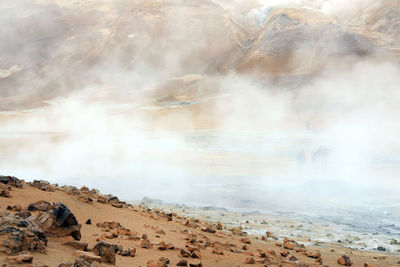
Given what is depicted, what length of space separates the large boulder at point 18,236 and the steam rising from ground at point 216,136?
943 centimetres

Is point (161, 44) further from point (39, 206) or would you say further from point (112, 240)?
point (112, 240)

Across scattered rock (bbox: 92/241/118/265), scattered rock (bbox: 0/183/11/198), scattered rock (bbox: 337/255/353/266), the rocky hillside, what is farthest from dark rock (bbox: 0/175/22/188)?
the rocky hillside

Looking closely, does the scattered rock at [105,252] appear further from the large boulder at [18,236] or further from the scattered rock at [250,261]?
the scattered rock at [250,261]

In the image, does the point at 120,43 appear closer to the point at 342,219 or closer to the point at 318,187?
the point at 318,187

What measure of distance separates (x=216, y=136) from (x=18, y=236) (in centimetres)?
2485

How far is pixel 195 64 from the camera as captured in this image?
182 ft

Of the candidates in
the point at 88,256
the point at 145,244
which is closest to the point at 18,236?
the point at 88,256

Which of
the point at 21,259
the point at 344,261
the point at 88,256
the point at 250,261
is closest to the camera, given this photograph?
the point at 21,259

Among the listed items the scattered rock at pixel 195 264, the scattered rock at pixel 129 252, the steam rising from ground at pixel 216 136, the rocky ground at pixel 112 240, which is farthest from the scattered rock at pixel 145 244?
the steam rising from ground at pixel 216 136

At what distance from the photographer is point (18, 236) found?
3.44m

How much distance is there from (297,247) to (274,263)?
2204 millimetres

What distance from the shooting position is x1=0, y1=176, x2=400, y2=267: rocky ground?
359 cm

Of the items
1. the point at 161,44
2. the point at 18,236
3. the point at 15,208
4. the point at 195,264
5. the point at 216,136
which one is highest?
the point at 161,44

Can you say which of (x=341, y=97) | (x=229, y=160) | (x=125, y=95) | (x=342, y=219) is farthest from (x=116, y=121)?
(x=342, y=219)
